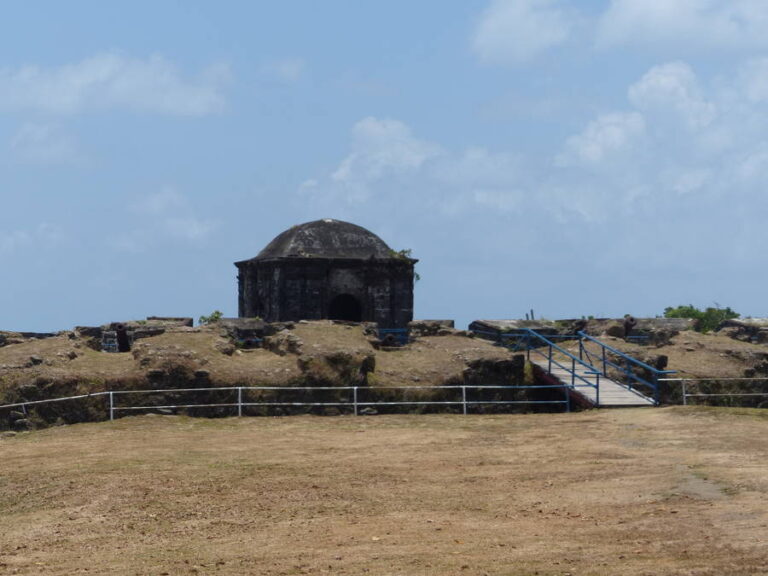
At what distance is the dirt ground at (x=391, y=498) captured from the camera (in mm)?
11680

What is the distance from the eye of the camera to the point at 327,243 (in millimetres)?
44156

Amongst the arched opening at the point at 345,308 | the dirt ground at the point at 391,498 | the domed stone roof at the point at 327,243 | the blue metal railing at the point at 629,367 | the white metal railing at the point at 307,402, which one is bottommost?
the dirt ground at the point at 391,498

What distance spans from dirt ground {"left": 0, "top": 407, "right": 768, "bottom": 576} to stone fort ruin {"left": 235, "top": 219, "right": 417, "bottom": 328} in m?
19.9

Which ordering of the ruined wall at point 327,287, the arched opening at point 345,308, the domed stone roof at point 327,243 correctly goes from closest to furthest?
the ruined wall at point 327,287, the domed stone roof at point 327,243, the arched opening at point 345,308

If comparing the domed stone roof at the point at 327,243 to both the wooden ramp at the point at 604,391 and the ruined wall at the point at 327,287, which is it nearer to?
the ruined wall at the point at 327,287

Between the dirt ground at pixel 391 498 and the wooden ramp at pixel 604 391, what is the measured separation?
7.86ft

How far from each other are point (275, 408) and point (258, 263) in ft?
65.2

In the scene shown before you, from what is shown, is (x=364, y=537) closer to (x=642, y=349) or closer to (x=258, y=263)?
(x=642, y=349)

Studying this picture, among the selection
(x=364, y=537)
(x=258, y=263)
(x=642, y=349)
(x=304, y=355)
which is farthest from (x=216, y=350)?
(x=258, y=263)

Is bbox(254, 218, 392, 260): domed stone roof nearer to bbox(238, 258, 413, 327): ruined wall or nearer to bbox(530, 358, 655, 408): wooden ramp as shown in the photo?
bbox(238, 258, 413, 327): ruined wall

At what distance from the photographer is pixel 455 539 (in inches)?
490

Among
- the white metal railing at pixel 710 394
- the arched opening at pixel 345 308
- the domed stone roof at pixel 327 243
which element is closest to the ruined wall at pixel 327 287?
the domed stone roof at pixel 327 243

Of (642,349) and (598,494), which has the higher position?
(642,349)

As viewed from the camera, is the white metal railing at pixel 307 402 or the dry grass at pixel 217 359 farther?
the dry grass at pixel 217 359
